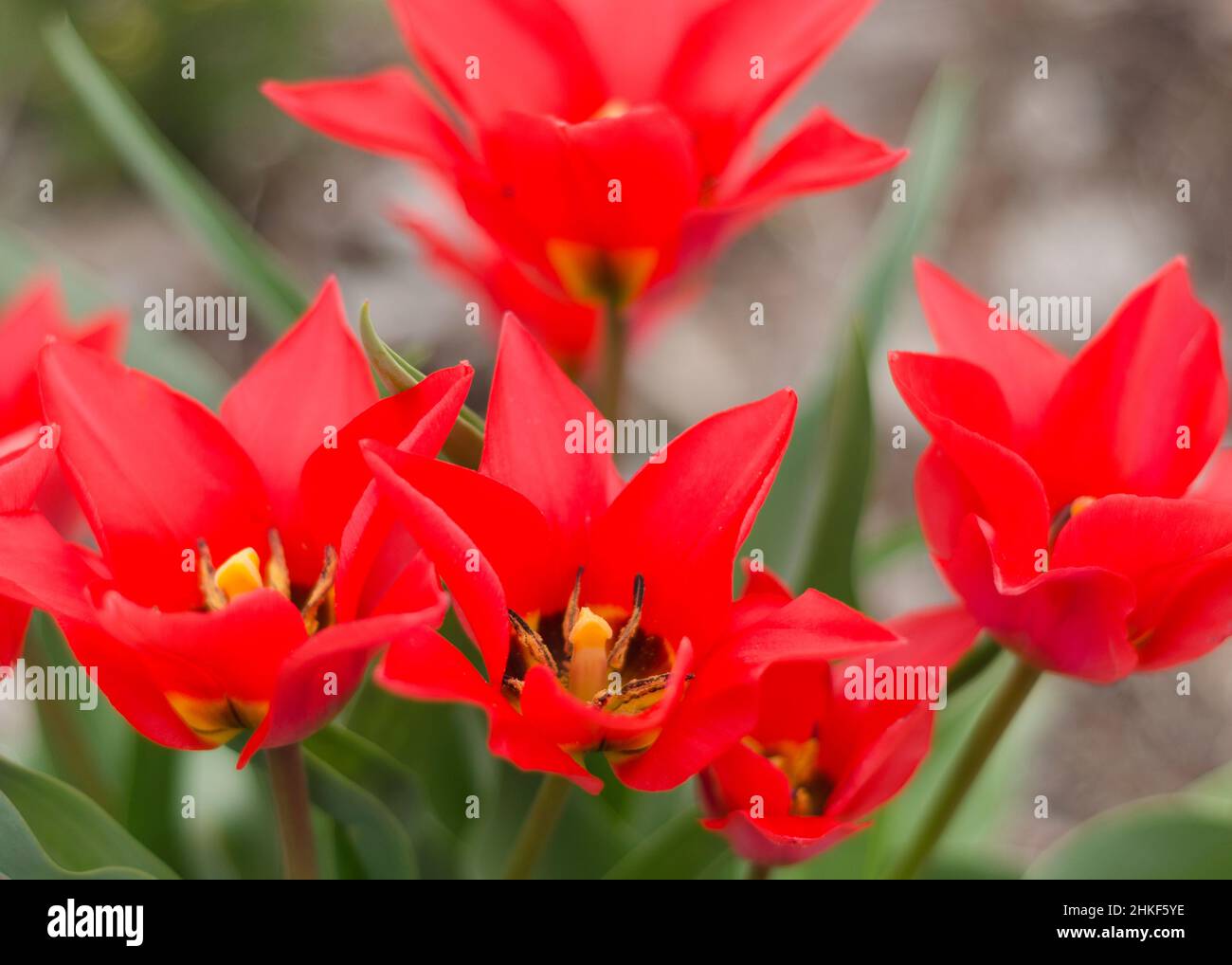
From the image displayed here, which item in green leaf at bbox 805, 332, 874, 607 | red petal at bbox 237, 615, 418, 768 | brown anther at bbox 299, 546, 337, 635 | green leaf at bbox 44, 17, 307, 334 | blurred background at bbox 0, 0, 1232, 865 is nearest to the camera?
red petal at bbox 237, 615, 418, 768

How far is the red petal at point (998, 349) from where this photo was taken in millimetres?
477

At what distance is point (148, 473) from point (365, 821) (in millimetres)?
168

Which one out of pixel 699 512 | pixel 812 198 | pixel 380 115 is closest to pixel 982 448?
pixel 699 512

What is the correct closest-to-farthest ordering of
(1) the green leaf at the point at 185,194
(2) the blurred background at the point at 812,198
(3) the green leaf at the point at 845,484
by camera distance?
1. (3) the green leaf at the point at 845,484
2. (1) the green leaf at the point at 185,194
3. (2) the blurred background at the point at 812,198

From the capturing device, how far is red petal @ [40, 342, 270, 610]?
401 millimetres

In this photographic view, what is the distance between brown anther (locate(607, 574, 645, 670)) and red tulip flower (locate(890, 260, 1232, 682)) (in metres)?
0.10

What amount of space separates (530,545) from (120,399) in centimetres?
14

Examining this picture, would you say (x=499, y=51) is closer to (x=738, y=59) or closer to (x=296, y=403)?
(x=738, y=59)

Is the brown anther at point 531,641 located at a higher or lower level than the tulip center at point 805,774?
higher

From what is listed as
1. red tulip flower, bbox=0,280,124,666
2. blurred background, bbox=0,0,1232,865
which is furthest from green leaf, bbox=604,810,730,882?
blurred background, bbox=0,0,1232,865

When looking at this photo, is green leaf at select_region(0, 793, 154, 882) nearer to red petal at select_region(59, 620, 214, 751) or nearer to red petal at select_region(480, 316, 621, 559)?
red petal at select_region(59, 620, 214, 751)

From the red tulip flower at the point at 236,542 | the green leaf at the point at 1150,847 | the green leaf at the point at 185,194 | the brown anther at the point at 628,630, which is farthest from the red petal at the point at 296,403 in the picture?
the green leaf at the point at 1150,847

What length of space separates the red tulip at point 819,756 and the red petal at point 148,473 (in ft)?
0.60

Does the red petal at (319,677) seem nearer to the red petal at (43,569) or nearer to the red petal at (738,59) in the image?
the red petal at (43,569)
